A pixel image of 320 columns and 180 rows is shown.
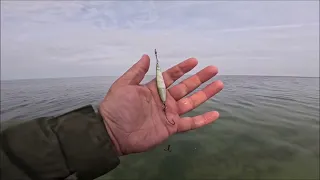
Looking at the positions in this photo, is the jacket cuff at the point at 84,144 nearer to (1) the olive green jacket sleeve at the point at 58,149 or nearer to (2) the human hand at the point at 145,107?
(1) the olive green jacket sleeve at the point at 58,149

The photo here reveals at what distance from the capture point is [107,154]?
276 centimetres

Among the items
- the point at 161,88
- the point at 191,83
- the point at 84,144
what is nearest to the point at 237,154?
the point at 191,83

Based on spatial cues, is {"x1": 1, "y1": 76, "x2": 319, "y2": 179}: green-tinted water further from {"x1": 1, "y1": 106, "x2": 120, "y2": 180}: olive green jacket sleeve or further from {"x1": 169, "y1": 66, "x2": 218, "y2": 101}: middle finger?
{"x1": 1, "y1": 106, "x2": 120, "y2": 180}: olive green jacket sleeve

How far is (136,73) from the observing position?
3674 mm

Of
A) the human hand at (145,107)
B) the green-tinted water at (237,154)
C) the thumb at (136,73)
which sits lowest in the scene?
the green-tinted water at (237,154)

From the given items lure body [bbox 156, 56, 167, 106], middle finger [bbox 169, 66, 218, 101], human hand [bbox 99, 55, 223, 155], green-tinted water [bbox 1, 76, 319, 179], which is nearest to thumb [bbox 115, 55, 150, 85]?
human hand [bbox 99, 55, 223, 155]

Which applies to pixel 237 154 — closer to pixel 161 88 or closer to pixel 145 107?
pixel 161 88

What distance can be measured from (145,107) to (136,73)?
48 cm

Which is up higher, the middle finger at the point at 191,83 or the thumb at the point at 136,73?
the thumb at the point at 136,73

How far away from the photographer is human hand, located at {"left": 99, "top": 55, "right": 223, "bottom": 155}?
3307 millimetres

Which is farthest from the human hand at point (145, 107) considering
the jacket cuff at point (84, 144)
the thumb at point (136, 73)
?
the jacket cuff at point (84, 144)

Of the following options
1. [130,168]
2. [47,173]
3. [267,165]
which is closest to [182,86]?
[47,173]

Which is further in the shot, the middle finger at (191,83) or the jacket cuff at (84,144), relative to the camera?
the middle finger at (191,83)

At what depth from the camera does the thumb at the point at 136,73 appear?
3.61m
